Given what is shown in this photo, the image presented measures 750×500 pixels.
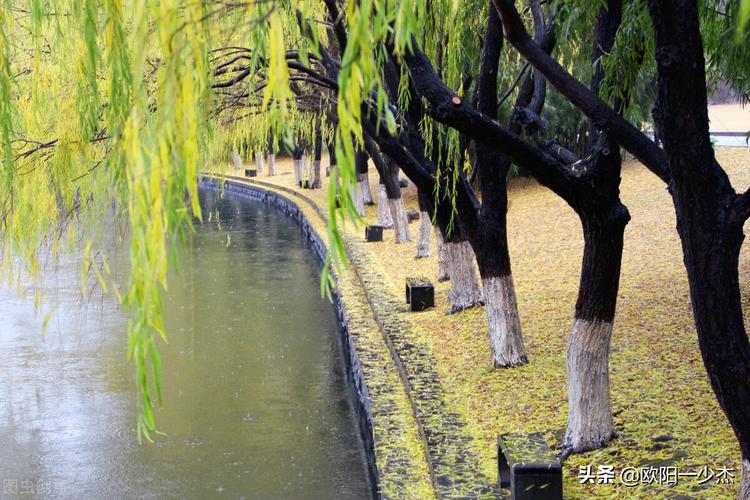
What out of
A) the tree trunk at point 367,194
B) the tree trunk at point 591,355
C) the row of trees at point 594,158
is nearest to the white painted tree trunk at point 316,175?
the tree trunk at point 367,194

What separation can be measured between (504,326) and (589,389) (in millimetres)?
2403

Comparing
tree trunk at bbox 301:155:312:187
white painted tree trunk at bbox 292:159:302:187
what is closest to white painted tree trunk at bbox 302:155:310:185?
tree trunk at bbox 301:155:312:187

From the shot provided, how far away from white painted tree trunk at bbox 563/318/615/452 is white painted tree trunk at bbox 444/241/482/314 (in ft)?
15.7

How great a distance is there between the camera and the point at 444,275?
1416cm

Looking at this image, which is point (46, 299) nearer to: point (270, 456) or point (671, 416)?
point (270, 456)

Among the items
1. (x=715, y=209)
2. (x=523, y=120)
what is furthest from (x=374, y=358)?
(x=715, y=209)

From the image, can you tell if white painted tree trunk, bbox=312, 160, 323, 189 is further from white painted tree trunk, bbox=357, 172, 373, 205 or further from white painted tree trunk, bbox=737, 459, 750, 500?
white painted tree trunk, bbox=737, 459, 750, 500

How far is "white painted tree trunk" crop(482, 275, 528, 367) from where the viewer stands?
29.1 ft

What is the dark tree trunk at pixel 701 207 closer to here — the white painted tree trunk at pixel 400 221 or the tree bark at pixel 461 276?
the tree bark at pixel 461 276

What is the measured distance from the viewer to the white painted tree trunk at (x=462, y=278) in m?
11.4

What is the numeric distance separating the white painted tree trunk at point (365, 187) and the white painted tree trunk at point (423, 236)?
7.58m

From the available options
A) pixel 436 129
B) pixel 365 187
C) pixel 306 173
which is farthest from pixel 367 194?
pixel 436 129

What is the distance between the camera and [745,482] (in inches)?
191

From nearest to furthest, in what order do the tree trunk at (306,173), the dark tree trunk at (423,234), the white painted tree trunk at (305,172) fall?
the dark tree trunk at (423,234) < the tree trunk at (306,173) < the white painted tree trunk at (305,172)
